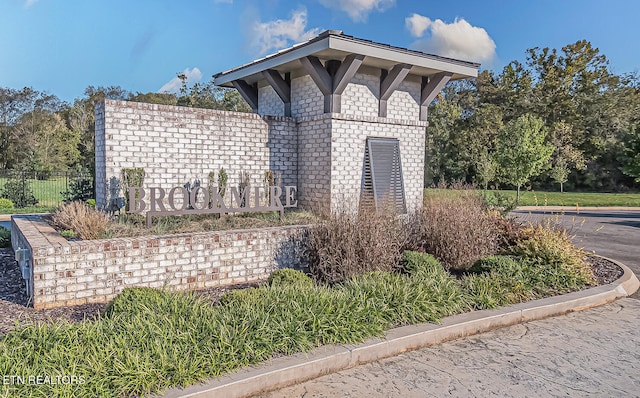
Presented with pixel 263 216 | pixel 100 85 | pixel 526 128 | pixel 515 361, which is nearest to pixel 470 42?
pixel 526 128

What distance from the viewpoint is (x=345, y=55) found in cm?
951

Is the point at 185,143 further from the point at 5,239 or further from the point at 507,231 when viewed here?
the point at 507,231

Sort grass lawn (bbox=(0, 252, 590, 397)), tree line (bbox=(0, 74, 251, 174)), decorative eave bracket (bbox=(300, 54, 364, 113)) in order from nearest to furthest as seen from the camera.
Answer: grass lawn (bbox=(0, 252, 590, 397))
decorative eave bracket (bbox=(300, 54, 364, 113))
tree line (bbox=(0, 74, 251, 174))

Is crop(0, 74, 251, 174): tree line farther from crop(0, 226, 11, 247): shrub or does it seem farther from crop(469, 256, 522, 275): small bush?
crop(469, 256, 522, 275): small bush

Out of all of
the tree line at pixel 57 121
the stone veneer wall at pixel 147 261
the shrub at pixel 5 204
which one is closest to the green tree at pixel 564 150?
the tree line at pixel 57 121

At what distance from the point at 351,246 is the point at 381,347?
2.37 metres

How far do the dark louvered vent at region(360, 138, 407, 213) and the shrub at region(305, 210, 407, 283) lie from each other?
3.34 m

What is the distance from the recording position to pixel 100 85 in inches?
1735

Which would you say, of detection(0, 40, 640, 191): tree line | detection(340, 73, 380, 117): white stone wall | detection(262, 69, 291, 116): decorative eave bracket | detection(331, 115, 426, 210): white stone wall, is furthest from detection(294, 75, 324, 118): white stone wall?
detection(0, 40, 640, 191): tree line

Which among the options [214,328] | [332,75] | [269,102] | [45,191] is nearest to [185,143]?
[332,75]

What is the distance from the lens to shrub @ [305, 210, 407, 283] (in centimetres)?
646

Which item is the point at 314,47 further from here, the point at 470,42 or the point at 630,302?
the point at 470,42

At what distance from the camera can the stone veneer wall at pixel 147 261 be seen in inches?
215

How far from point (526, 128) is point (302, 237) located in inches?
749
